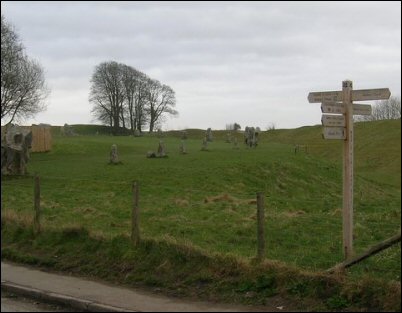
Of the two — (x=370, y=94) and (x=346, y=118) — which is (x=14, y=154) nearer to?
(x=346, y=118)

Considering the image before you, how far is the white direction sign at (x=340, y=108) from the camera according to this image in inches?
300

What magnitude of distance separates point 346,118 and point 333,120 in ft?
0.96

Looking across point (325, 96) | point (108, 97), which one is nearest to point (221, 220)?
point (325, 96)

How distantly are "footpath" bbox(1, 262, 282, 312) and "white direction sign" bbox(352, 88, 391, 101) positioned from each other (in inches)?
124

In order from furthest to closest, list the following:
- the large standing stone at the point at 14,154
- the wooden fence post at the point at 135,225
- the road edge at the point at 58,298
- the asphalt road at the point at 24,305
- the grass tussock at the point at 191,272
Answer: the large standing stone at the point at 14,154 < the wooden fence post at the point at 135,225 < the asphalt road at the point at 24,305 < the road edge at the point at 58,298 < the grass tussock at the point at 191,272

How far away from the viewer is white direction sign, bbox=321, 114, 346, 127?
24.7 feet

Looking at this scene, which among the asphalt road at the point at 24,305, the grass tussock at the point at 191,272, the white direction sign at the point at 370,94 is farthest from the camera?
the asphalt road at the point at 24,305

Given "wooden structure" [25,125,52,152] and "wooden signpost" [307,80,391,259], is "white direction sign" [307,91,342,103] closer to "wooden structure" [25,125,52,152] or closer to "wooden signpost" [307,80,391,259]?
"wooden signpost" [307,80,391,259]

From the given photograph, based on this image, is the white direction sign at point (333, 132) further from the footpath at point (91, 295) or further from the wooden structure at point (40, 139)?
the wooden structure at point (40, 139)

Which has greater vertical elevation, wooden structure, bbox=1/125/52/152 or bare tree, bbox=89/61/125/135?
bare tree, bbox=89/61/125/135

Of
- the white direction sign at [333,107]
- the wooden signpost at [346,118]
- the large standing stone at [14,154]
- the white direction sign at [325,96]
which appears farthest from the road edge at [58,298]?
the large standing stone at [14,154]

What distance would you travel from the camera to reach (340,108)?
7.84 m

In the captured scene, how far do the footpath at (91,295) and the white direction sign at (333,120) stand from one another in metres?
Answer: 2.58

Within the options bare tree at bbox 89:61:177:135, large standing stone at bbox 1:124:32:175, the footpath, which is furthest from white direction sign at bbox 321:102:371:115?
bare tree at bbox 89:61:177:135
